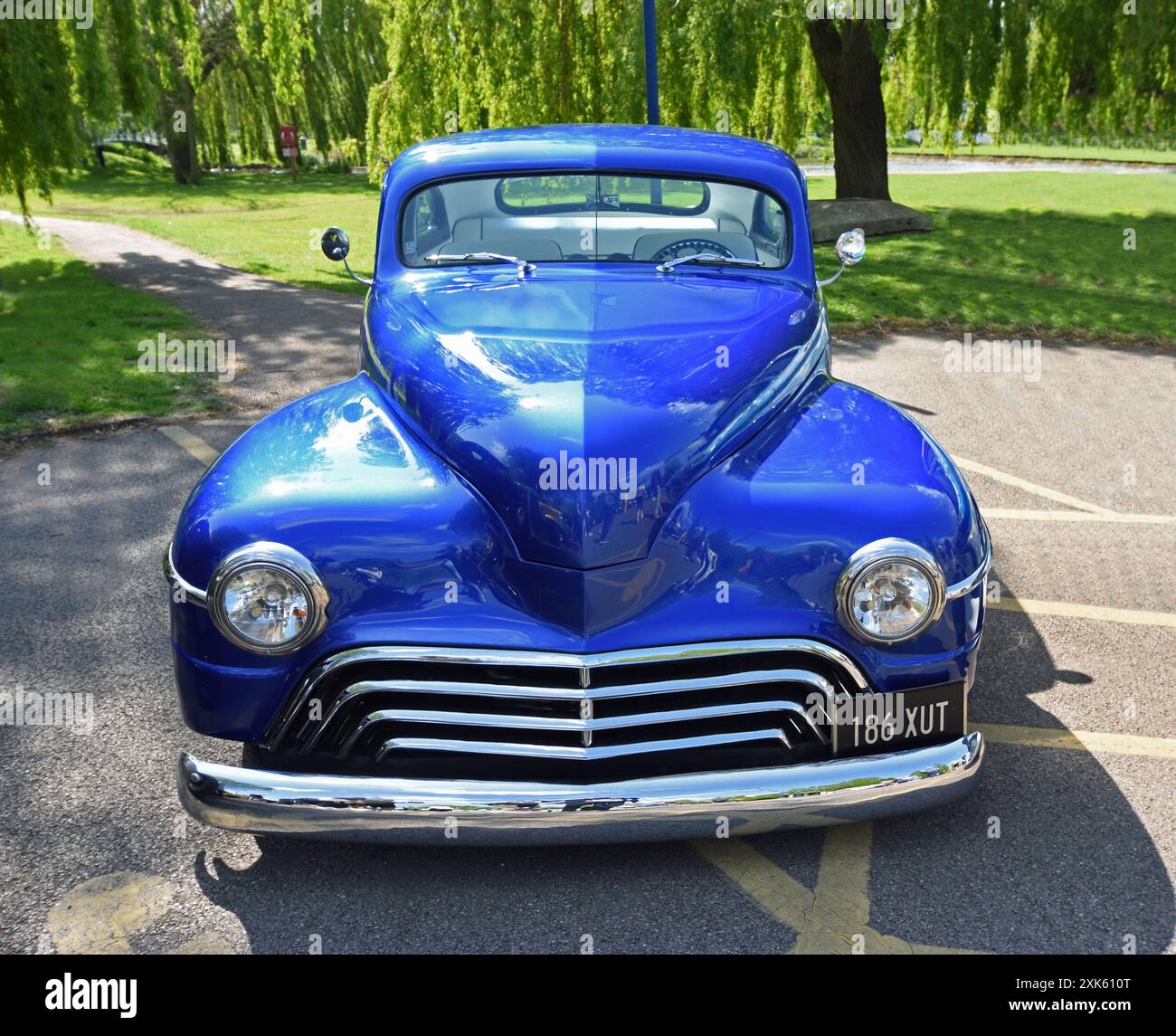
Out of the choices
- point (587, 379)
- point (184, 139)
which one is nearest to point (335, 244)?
point (587, 379)

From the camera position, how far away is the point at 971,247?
14.3 m

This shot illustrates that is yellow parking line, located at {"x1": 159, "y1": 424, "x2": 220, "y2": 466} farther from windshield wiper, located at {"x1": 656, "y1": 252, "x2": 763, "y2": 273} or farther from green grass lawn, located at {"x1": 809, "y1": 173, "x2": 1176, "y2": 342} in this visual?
green grass lawn, located at {"x1": 809, "y1": 173, "x2": 1176, "y2": 342}

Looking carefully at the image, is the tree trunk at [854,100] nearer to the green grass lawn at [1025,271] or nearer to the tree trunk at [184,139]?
the green grass lawn at [1025,271]

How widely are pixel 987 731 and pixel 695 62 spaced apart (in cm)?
1102

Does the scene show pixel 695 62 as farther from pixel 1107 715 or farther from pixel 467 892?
pixel 467 892

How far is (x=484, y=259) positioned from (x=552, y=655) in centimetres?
201

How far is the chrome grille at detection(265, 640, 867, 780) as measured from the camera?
9.15 ft
